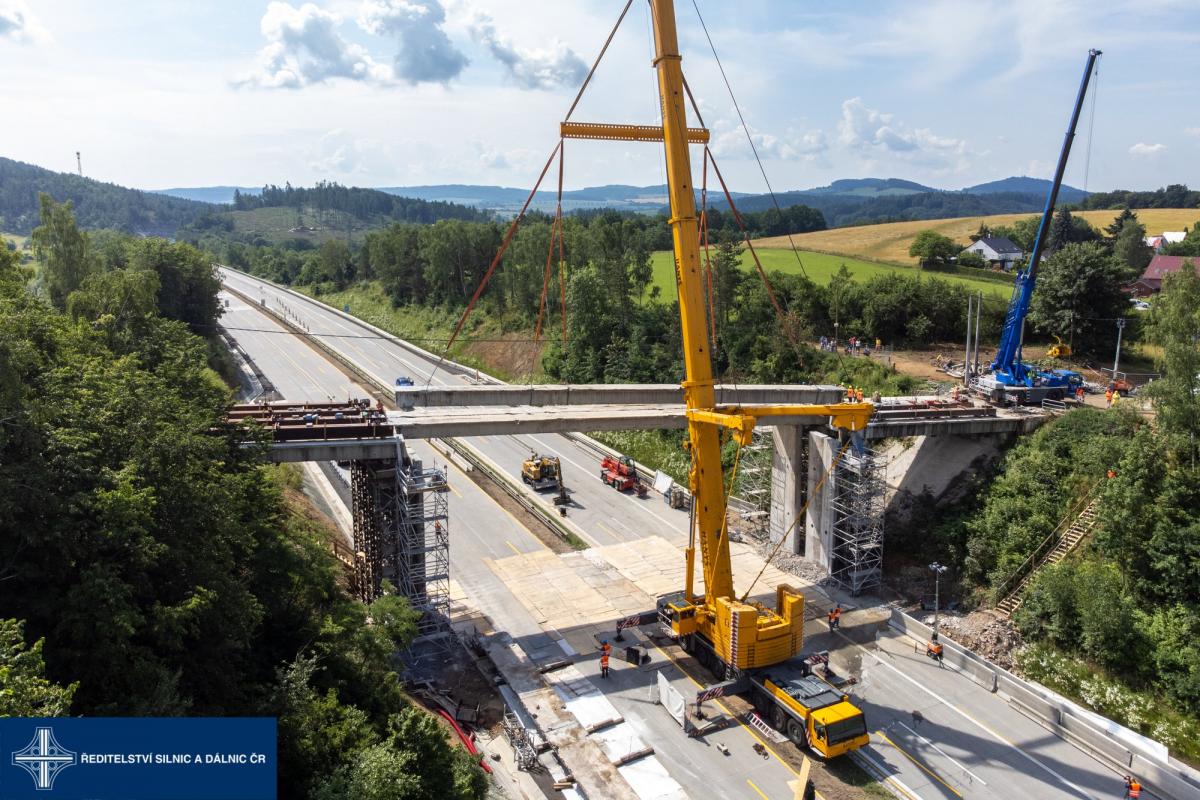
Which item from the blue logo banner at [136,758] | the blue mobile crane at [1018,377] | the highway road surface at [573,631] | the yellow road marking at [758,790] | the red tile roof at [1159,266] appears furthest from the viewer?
the red tile roof at [1159,266]

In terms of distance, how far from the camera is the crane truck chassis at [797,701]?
22.2m

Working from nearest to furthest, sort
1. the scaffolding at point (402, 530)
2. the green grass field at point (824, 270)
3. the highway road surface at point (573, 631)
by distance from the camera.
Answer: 1. the highway road surface at point (573, 631)
2. the scaffolding at point (402, 530)
3. the green grass field at point (824, 270)

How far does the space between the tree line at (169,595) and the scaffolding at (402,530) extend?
3.69m

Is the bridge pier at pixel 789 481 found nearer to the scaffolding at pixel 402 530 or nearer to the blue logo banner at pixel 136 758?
the scaffolding at pixel 402 530

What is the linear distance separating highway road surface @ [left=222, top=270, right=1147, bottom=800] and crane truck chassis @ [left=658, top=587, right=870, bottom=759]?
126 cm

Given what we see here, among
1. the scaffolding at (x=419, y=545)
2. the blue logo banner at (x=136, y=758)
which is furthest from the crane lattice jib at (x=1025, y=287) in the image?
the blue logo banner at (x=136, y=758)

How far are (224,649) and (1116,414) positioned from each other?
122ft

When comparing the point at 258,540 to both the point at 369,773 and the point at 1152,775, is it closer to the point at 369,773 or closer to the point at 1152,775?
the point at 369,773

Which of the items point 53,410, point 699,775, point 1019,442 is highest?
point 53,410

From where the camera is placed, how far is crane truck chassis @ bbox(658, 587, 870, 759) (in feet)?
72.8

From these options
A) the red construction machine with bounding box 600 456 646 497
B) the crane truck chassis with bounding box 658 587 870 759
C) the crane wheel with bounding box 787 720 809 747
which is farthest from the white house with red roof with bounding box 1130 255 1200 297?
the crane wheel with bounding box 787 720 809 747

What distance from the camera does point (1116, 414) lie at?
3491cm

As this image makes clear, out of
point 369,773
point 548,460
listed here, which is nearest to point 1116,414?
point 548,460

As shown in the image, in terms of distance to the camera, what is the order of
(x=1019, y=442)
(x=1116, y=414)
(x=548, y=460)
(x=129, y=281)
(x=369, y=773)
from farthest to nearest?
(x=548, y=460) → (x=129, y=281) → (x=1019, y=442) → (x=1116, y=414) → (x=369, y=773)
